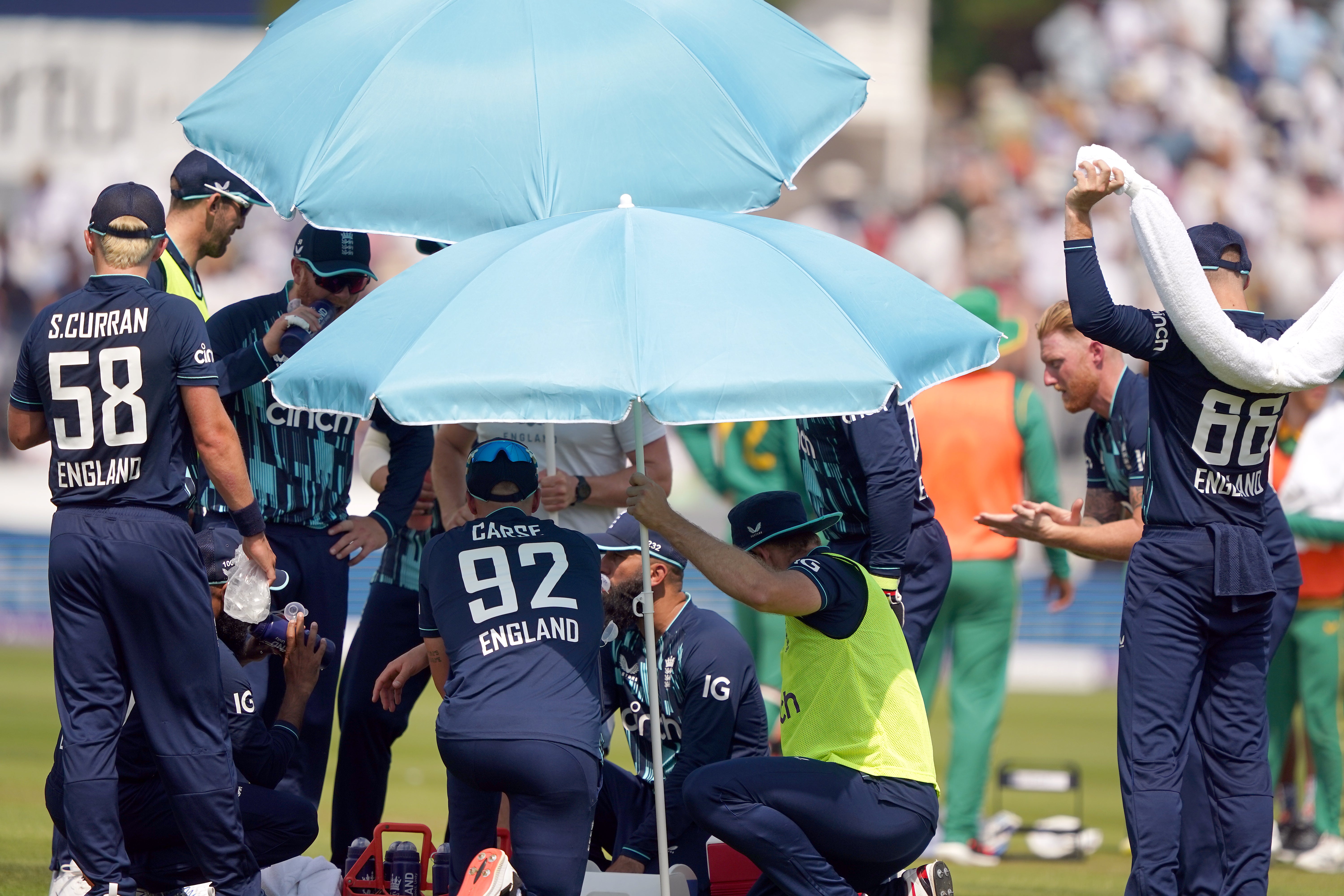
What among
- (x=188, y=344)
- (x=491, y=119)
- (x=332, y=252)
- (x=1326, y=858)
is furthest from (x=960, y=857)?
(x=188, y=344)

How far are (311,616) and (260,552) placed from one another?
93 cm

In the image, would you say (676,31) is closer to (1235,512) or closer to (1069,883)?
(1235,512)

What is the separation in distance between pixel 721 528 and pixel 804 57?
42.5ft

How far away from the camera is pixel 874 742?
521 centimetres

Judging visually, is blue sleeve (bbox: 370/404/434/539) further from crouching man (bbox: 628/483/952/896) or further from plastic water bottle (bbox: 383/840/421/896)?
crouching man (bbox: 628/483/952/896)

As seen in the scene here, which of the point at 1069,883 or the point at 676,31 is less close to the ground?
the point at 676,31

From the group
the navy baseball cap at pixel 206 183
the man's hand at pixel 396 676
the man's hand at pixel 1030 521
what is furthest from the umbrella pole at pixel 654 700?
the navy baseball cap at pixel 206 183

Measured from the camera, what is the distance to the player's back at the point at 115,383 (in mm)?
5117

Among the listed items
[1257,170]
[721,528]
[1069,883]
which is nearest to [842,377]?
[1069,883]

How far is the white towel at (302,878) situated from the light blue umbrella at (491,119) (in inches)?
82.2

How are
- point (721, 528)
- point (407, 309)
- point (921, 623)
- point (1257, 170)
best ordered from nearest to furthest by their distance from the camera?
point (407, 309)
point (921, 623)
point (721, 528)
point (1257, 170)

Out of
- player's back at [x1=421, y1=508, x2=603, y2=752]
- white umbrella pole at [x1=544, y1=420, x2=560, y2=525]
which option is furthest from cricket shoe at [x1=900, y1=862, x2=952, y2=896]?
white umbrella pole at [x1=544, y1=420, x2=560, y2=525]

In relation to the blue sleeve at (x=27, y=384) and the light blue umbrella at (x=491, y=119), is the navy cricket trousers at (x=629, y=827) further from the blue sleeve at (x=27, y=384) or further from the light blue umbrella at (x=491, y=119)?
the blue sleeve at (x=27, y=384)

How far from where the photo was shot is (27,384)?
5230 millimetres
